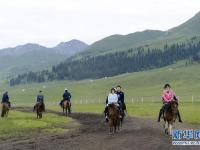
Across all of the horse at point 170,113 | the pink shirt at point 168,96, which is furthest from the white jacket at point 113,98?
the horse at point 170,113

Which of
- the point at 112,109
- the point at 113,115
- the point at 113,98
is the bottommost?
the point at 113,115

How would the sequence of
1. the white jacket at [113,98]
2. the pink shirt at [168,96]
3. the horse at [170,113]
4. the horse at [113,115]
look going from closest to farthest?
the horse at [170,113], the pink shirt at [168,96], the horse at [113,115], the white jacket at [113,98]

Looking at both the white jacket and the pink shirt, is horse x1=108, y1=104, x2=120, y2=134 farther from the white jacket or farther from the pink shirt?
the pink shirt

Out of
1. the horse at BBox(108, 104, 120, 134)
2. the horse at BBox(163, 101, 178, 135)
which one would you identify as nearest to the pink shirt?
the horse at BBox(163, 101, 178, 135)

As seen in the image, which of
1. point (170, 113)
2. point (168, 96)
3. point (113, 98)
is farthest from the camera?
point (113, 98)

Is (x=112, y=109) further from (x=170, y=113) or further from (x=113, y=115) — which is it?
(x=170, y=113)

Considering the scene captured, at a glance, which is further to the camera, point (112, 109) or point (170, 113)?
point (112, 109)

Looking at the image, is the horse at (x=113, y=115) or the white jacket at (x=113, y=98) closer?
the horse at (x=113, y=115)

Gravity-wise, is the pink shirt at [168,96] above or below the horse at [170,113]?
above

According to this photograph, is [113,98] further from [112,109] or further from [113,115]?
[113,115]

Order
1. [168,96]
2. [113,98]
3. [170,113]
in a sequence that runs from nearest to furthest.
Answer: [170,113]
[168,96]
[113,98]

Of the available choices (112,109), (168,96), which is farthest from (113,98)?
(168,96)

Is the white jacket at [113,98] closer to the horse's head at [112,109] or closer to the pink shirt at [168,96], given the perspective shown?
the horse's head at [112,109]

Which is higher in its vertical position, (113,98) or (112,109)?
(113,98)
